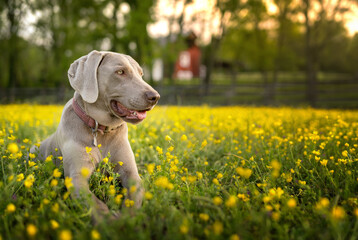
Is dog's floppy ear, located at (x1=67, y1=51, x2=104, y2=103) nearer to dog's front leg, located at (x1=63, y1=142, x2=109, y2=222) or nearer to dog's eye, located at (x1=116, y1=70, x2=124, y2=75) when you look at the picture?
dog's eye, located at (x1=116, y1=70, x2=124, y2=75)

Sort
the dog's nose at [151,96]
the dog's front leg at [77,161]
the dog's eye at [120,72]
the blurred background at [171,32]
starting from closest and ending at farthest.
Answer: the dog's front leg at [77,161]
the dog's nose at [151,96]
the dog's eye at [120,72]
the blurred background at [171,32]

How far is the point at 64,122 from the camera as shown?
2693 mm

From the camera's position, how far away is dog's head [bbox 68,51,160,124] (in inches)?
101

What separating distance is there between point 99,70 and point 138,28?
50.7ft

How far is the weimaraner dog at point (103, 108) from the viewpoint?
256cm

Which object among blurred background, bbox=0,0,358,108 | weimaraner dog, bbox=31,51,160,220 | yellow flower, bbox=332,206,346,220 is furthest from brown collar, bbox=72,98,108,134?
blurred background, bbox=0,0,358,108

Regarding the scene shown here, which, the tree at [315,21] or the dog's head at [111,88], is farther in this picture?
the tree at [315,21]

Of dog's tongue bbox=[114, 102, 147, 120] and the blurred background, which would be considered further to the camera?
the blurred background

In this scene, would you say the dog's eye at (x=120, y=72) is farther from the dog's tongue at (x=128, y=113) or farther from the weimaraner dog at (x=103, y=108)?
the dog's tongue at (x=128, y=113)

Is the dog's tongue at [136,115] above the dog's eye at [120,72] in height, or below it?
below

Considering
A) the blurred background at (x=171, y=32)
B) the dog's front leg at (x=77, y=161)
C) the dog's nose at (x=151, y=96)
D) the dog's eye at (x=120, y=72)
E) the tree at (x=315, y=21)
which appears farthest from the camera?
the blurred background at (x=171, y=32)

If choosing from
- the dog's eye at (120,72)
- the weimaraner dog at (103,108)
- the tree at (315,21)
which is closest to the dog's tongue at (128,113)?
the weimaraner dog at (103,108)

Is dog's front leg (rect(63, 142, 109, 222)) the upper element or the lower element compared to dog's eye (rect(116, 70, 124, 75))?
lower

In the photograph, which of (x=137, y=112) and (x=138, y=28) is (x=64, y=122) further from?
(x=138, y=28)
